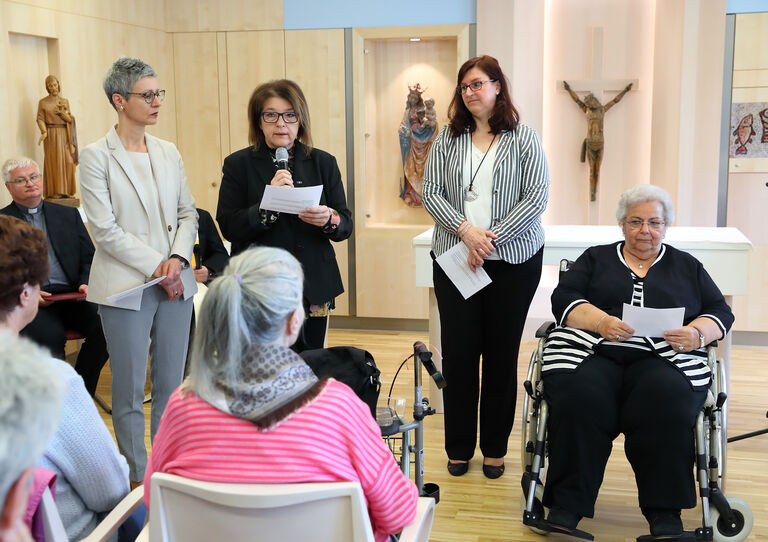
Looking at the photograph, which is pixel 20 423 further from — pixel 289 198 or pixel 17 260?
pixel 289 198

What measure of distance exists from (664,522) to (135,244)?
1887 millimetres

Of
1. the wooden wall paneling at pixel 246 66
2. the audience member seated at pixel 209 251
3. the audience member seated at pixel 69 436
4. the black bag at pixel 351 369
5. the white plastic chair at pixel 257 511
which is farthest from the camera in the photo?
the wooden wall paneling at pixel 246 66

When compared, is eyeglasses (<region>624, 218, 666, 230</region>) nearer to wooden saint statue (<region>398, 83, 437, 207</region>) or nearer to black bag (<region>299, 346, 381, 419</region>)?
black bag (<region>299, 346, 381, 419</region>)

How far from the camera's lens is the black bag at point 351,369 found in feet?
6.73

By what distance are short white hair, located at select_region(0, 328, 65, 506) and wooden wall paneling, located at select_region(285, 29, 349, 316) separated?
4693 millimetres

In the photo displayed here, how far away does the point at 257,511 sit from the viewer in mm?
1367

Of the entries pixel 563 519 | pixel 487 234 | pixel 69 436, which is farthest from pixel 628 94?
pixel 69 436

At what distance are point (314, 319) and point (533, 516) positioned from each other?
0.97 m

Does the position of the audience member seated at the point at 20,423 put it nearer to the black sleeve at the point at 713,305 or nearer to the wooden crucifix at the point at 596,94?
the black sleeve at the point at 713,305

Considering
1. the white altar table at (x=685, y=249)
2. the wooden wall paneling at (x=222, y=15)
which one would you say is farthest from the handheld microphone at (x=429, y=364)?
the wooden wall paneling at (x=222, y=15)

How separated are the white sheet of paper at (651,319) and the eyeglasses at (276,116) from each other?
1270mm

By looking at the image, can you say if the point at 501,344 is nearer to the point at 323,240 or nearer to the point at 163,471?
the point at 323,240

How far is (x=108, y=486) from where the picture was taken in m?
1.69

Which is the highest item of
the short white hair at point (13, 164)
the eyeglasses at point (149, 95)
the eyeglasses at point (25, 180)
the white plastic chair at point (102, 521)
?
the eyeglasses at point (149, 95)
